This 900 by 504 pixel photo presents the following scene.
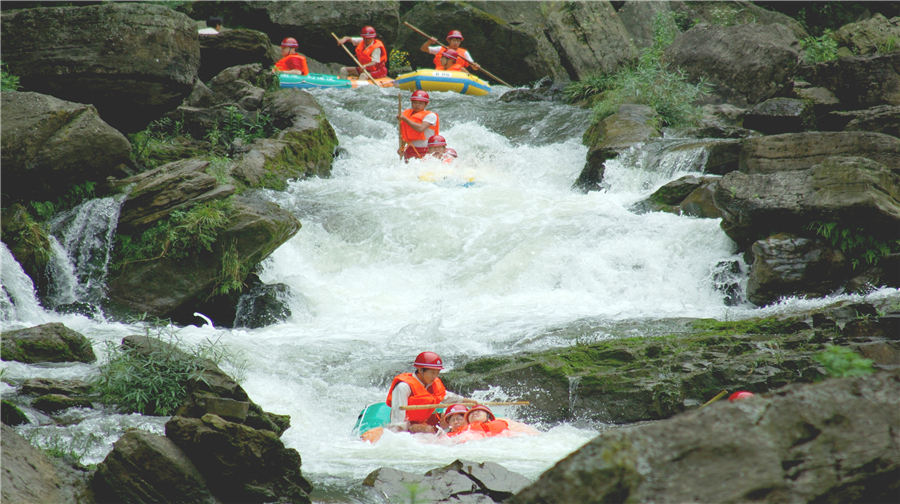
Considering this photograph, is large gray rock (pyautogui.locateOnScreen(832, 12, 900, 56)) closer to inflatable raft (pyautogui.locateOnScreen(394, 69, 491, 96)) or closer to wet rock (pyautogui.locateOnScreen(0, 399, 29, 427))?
inflatable raft (pyautogui.locateOnScreen(394, 69, 491, 96))

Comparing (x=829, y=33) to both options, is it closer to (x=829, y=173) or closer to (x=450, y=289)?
(x=829, y=173)

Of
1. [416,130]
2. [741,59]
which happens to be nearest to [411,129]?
[416,130]

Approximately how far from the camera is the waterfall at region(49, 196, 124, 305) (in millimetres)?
7445

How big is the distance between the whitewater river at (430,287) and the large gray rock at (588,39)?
154 inches

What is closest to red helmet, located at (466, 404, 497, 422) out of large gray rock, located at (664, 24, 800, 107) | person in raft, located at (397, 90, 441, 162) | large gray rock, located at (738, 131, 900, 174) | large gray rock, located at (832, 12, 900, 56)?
large gray rock, located at (738, 131, 900, 174)

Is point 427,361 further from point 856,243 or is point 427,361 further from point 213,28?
point 213,28

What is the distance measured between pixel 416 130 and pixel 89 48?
542 centimetres

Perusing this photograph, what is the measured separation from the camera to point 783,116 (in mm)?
11219

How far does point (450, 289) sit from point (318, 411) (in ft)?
11.3

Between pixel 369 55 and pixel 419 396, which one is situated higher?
pixel 419 396

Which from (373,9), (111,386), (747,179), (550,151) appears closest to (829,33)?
(550,151)

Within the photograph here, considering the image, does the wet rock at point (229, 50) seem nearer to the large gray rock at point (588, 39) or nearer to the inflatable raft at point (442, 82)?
the inflatable raft at point (442, 82)

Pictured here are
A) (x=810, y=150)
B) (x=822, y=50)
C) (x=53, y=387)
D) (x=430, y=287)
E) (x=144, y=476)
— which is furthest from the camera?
(x=822, y=50)

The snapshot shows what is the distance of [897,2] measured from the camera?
18953mm
